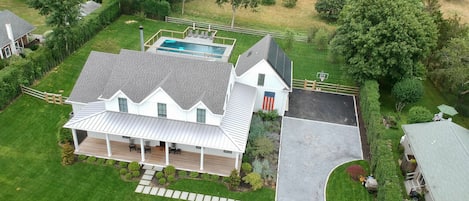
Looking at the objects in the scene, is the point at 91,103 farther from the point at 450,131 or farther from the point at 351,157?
the point at 450,131

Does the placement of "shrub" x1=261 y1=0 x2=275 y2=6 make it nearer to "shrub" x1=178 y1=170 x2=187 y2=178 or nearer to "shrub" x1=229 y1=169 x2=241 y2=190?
"shrub" x1=178 y1=170 x2=187 y2=178

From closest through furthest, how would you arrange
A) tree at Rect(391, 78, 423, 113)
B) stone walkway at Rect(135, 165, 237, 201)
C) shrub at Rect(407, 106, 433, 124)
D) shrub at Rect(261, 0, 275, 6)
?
stone walkway at Rect(135, 165, 237, 201) → shrub at Rect(407, 106, 433, 124) → tree at Rect(391, 78, 423, 113) → shrub at Rect(261, 0, 275, 6)

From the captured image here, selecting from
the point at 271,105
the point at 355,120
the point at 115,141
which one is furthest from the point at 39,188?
the point at 355,120

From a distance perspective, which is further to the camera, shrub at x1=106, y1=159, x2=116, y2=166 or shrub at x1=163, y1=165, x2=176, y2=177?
shrub at x1=106, y1=159, x2=116, y2=166

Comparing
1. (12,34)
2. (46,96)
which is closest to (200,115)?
(46,96)

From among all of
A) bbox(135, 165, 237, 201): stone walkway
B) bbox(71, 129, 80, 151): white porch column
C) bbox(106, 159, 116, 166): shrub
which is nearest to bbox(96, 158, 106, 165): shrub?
bbox(106, 159, 116, 166): shrub

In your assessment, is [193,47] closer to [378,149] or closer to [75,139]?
[75,139]
